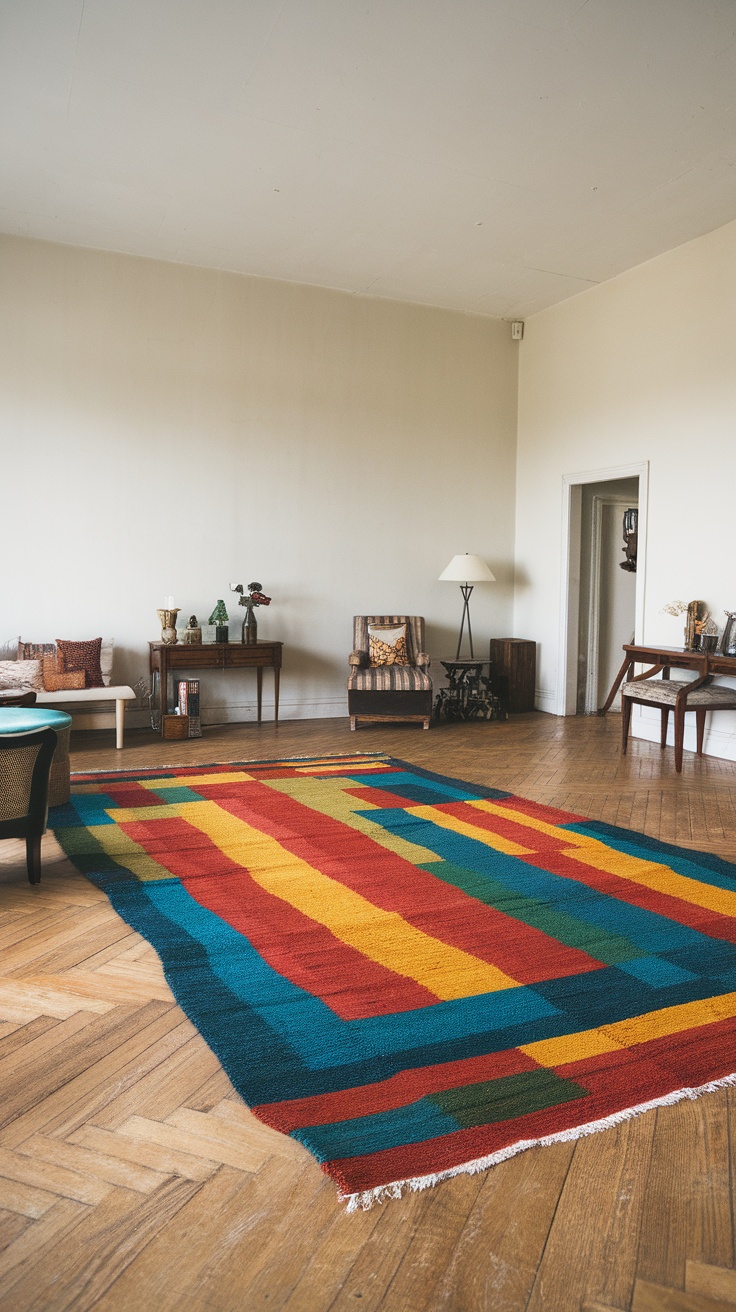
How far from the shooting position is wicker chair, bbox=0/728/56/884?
11.5 feet

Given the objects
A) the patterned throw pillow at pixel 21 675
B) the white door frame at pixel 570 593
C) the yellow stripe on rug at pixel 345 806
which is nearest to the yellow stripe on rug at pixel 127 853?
the yellow stripe on rug at pixel 345 806

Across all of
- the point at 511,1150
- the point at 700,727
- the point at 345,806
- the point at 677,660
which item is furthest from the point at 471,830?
the point at 700,727

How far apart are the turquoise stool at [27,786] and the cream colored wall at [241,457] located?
3.95 m

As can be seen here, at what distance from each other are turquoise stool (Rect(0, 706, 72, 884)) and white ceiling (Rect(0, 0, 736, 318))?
11.5ft

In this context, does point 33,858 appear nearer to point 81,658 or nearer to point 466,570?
point 81,658

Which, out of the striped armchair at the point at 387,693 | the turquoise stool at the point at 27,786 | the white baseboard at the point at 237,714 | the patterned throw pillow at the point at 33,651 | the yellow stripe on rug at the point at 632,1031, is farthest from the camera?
the striped armchair at the point at 387,693

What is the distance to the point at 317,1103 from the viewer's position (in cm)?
211

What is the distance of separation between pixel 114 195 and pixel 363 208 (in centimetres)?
179

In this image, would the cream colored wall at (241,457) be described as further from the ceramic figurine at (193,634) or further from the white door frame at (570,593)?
the white door frame at (570,593)

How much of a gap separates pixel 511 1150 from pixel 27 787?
7.94 feet

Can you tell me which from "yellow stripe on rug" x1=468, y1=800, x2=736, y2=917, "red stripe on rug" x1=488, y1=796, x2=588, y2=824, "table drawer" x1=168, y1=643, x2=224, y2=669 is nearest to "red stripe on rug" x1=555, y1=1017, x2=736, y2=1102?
"yellow stripe on rug" x1=468, y1=800, x2=736, y2=917

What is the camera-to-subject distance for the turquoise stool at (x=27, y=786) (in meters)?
3.51

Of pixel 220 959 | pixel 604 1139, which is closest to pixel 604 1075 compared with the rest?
pixel 604 1139

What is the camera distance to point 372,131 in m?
5.39
